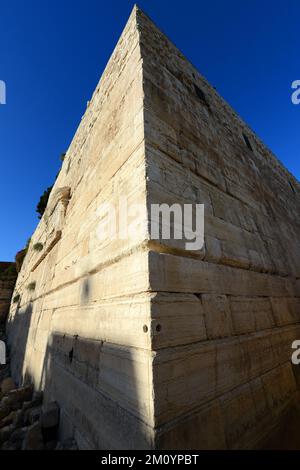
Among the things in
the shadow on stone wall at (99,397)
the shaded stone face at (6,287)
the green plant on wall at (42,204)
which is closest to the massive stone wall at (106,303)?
the shadow on stone wall at (99,397)

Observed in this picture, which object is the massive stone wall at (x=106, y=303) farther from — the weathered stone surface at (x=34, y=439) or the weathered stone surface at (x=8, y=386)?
the weathered stone surface at (x=8, y=386)

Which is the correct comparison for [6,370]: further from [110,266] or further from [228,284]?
[228,284]

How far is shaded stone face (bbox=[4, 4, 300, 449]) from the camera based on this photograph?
4.54ft

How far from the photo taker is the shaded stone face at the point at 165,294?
1.38m

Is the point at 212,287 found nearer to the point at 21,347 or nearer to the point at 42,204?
the point at 21,347

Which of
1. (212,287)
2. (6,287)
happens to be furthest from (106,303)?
(6,287)

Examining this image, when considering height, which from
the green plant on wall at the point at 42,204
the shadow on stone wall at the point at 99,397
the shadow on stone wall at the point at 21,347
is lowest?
the shadow on stone wall at the point at 21,347

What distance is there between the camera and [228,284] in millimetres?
2102

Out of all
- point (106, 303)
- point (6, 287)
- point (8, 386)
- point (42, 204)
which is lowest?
point (8, 386)

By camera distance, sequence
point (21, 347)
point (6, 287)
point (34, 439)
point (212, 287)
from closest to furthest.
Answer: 1. point (212, 287)
2. point (34, 439)
3. point (21, 347)
4. point (6, 287)

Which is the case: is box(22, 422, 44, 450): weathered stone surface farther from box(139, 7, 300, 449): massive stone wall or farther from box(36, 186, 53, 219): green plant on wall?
box(36, 186, 53, 219): green plant on wall

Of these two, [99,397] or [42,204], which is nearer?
[99,397]

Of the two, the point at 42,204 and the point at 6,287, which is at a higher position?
the point at 42,204

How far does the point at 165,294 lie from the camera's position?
1.49 m
